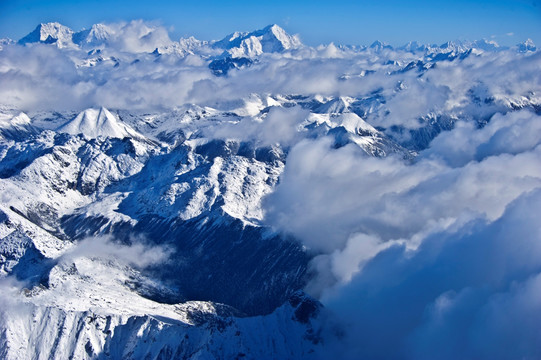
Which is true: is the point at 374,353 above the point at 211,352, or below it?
above
